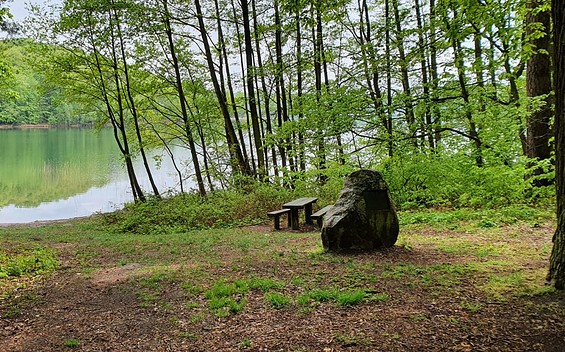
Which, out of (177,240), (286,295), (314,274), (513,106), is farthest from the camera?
(177,240)

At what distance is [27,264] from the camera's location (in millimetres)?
5984

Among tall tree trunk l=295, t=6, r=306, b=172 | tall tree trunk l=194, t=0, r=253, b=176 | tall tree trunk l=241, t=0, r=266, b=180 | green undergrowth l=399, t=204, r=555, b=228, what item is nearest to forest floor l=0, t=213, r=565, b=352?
green undergrowth l=399, t=204, r=555, b=228

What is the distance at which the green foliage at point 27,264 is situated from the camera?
5.53 metres

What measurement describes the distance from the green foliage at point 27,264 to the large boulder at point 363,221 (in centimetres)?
432

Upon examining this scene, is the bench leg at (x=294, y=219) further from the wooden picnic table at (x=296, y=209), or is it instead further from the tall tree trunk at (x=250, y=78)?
the tall tree trunk at (x=250, y=78)

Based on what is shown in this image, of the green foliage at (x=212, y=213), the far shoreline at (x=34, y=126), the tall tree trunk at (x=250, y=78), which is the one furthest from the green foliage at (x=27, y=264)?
the far shoreline at (x=34, y=126)

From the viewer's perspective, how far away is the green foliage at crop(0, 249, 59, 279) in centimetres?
553

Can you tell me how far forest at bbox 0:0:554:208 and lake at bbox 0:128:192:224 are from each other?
12.8 ft

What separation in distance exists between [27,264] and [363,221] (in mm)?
5177

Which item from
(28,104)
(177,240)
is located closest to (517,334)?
(177,240)

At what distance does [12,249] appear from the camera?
7156 mm

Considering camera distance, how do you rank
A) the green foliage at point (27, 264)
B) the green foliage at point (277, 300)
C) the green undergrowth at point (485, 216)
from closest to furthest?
the green foliage at point (277, 300)
the green foliage at point (27, 264)
the green undergrowth at point (485, 216)

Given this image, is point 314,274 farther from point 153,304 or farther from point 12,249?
point 12,249

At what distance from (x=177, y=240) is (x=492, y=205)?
693 centimetres
